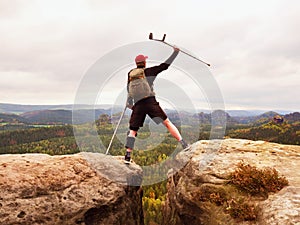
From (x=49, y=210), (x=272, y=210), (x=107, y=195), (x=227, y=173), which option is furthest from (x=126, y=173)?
(x=272, y=210)

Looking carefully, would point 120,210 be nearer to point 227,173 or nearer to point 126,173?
point 126,173

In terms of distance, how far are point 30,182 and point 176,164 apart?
5689mm

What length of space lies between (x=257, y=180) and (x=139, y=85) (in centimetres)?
524

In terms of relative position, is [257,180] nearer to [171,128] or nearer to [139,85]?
[171,128]

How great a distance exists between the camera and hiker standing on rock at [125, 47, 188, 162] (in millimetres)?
10016

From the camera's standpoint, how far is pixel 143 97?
10.1 metres

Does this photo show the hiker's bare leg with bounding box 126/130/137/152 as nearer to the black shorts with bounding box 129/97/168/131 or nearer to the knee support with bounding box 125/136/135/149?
the knee support with bounding box 125/136/135/149

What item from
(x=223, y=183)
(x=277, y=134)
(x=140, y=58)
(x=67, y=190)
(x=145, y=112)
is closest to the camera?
(x=223, y=183)

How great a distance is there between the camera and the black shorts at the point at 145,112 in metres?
10.1

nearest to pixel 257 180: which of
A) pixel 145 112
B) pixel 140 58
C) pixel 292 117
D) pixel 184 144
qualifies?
pixel 184 144

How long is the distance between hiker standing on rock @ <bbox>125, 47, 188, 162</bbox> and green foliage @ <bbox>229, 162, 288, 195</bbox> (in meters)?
3.15

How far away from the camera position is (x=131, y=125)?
33.7 ft

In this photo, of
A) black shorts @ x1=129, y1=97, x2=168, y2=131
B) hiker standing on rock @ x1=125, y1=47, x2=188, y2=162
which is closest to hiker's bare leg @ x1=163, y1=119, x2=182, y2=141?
hiker standing on rock @ x1=125, y1=47, x2=188, y2=162

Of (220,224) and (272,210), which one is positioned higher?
(272,210)
